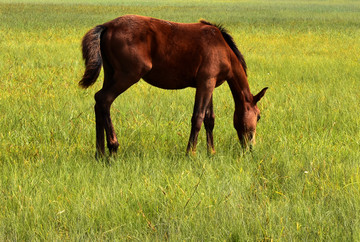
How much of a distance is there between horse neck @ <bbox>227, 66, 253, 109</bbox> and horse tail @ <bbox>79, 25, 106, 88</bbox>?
4.91 feet

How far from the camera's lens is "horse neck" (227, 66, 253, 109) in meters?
5.32

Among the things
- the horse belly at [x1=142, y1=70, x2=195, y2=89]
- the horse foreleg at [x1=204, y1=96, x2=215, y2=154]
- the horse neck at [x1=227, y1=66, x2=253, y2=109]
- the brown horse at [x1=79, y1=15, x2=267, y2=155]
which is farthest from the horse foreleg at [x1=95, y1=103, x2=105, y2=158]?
the horse neck at [x1=227, y1=66, x2=253, y2=109]

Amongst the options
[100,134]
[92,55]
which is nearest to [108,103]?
[100,134]

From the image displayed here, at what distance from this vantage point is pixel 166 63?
505cm

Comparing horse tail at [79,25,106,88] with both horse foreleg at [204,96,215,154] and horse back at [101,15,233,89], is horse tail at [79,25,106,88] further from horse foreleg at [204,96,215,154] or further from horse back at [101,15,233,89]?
horse foreleg at [204,96,215,154]

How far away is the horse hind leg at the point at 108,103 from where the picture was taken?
190 inches

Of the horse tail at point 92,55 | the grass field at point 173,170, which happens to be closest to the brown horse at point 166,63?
the horse tail at point 92,55

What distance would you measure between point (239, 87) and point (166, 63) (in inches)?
34.8

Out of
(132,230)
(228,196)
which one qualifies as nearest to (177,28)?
(228,196)

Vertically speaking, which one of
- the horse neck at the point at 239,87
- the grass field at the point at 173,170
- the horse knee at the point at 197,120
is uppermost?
the horse neck at the point at 239,87

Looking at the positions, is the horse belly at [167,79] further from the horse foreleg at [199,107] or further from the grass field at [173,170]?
the grass field at [173,170]

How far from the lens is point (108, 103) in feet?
15.9

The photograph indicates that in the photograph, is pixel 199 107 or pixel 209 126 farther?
pixel 209 126

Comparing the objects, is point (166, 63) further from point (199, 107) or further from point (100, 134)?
A: point (100, 134)
